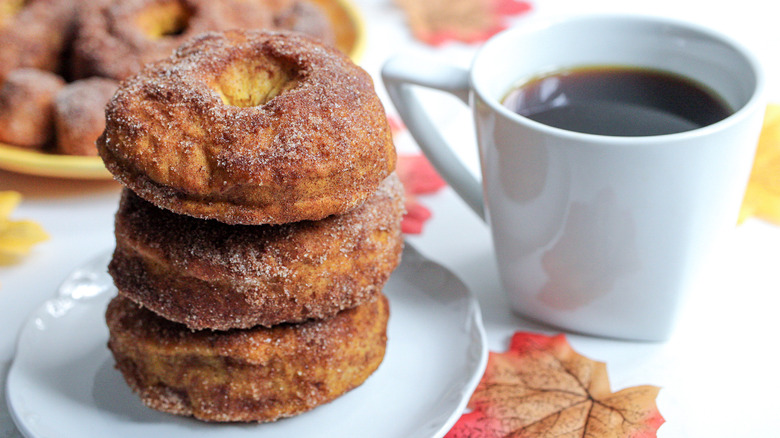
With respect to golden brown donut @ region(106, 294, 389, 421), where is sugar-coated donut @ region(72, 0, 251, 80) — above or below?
above

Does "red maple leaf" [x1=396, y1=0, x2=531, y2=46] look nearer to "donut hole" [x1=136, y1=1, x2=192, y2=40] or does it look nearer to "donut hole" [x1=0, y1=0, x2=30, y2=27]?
"donut hole" [x1=136, y1=1, x2=192, y2=40]

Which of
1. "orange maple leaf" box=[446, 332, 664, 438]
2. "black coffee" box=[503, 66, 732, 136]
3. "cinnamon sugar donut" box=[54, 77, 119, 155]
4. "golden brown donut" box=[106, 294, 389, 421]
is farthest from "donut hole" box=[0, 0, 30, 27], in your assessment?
"orange maple leaf" box=[446, 332, 664, 438]

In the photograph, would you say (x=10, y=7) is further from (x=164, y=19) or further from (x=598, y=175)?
(x=598, y=175)

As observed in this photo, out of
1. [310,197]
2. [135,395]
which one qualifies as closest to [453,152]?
[310,197]

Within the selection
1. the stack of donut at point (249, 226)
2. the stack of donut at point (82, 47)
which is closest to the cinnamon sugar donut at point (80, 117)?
the stack of donut at point (82, 47)

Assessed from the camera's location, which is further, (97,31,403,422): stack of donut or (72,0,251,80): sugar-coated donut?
(72,0,251,80): sugar-coated donut

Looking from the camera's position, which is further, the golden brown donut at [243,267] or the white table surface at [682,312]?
the white table surface at [682,312]

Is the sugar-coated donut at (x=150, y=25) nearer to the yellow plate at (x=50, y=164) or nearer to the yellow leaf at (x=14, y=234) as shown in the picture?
the yellow plate at (x=50, y=164)

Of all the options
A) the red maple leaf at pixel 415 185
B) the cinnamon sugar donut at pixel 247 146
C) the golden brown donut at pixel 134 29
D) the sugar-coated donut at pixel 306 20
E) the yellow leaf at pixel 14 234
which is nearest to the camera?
the cinnamon sugar donut at pixel 247 146
